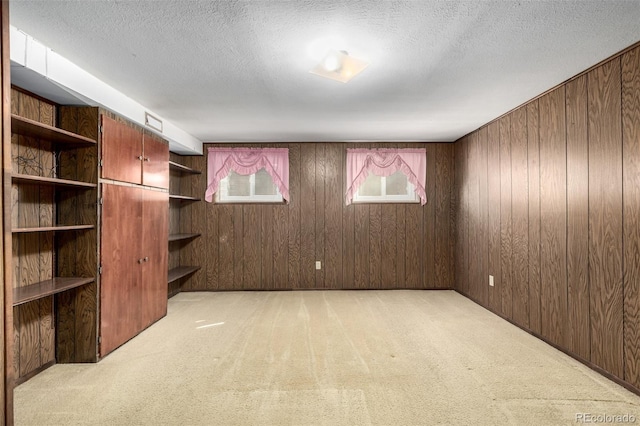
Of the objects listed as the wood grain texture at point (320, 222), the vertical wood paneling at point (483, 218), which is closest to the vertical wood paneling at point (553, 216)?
the vertical wood paneling at point (483, 218)

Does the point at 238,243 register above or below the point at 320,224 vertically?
below

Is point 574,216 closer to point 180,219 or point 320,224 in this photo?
point 320,224

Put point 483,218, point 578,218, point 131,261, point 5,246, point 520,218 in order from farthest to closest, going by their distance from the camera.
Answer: point 483,218 → point 520,218 → point 131,261 → point 578,218 → point 5,246

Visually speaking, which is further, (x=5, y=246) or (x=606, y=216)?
(x=606, y=216)

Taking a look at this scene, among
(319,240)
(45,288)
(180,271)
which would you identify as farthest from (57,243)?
(319,240)

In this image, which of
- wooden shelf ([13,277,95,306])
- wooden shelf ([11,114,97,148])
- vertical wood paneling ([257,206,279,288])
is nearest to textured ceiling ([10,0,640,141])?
wooden shelf ([11,114,97,148])

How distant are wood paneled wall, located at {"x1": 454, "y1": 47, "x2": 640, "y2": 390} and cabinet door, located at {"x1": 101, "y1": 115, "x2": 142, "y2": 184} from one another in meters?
3.88

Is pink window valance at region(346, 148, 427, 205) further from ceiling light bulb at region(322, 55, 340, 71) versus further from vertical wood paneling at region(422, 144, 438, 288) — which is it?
ceiling light bulb at region(322, 55, 340, 71)

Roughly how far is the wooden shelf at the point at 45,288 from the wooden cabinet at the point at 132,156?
34.1 inches

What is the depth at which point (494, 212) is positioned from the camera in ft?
13.3

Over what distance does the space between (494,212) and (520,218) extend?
53 centimetres

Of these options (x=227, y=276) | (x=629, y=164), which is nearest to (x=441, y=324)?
(x=629, y=164)

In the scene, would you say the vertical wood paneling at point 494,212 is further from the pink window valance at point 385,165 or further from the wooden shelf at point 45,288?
the wooden shelf at point 45,288

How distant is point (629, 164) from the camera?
227cm
